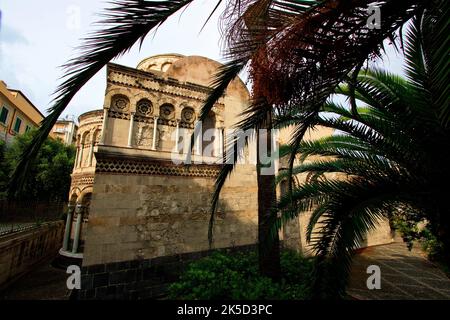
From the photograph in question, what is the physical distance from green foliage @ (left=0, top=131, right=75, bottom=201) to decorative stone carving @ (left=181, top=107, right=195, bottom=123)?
1412cm

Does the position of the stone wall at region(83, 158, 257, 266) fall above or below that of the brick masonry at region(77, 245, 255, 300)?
above

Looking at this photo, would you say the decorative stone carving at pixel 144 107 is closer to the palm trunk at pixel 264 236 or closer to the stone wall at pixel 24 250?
the palm trunk at pixel 264 236

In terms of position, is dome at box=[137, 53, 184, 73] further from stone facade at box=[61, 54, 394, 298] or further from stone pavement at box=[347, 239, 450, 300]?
stone pavement at box=[347, 239, 450, 300]

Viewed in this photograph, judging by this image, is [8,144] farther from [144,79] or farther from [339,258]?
[339,258]

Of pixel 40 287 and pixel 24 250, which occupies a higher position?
pixel 24 250

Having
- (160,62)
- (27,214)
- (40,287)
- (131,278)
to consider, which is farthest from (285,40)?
(27,214)


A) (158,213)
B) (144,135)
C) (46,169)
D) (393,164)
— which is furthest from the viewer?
(46,169)

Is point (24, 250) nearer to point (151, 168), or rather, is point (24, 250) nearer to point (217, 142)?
point (151, 168)

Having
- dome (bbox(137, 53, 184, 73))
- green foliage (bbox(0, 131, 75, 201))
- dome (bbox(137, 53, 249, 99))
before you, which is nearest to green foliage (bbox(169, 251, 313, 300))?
dome (bbox(137, 53, 249, 99))

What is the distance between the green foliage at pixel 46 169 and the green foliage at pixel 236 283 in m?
16.1

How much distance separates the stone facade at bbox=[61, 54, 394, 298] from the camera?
447cm

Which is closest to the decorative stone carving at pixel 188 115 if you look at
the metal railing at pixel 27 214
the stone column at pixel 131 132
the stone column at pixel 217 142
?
the stone column at pixel 217 142

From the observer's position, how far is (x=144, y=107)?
561cm

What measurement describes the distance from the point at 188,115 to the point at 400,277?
7768mm
